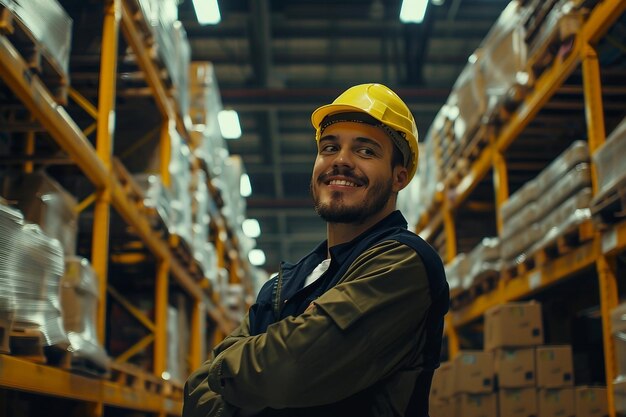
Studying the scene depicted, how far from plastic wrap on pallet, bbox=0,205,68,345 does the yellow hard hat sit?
2048 mm

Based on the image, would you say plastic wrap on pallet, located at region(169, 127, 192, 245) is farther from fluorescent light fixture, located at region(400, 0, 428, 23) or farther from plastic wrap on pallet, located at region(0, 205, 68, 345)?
fluorescent light fixture, located at region(400, 0, 428, 23)

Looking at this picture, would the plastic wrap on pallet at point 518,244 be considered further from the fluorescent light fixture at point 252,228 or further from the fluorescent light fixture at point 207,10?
the fluorescent light fixture at point 252,228

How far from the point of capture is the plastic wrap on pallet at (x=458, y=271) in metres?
9.18

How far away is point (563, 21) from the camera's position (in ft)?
19.5

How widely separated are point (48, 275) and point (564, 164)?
3845mm

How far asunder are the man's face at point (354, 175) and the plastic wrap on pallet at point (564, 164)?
3.87m

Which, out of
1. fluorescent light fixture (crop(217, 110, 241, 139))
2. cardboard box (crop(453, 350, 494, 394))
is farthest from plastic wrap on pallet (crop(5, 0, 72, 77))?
fluorescent light fixture (crop(217, 110, 241, 139))

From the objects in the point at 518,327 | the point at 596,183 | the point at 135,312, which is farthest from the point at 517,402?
the point at 135,312

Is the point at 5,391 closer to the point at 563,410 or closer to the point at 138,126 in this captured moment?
the point at 138,126

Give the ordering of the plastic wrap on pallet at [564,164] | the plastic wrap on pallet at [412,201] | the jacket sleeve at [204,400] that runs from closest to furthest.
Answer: the jacket sleeve at [204,400]
the plastic wrap on pallet at [564,164]
the plastic wrap on pallet at [412,201]

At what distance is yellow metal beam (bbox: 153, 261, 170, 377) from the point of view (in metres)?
7.86

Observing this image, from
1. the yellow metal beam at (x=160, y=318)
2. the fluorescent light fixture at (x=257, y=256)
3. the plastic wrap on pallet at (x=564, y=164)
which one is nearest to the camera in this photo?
the plastic wrap on pallet at (x=564, y=164)

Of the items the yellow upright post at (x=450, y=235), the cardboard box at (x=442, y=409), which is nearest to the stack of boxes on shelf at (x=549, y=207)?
the cardboard box at (x=442, y=409)

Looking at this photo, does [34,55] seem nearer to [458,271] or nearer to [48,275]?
[48,275]
